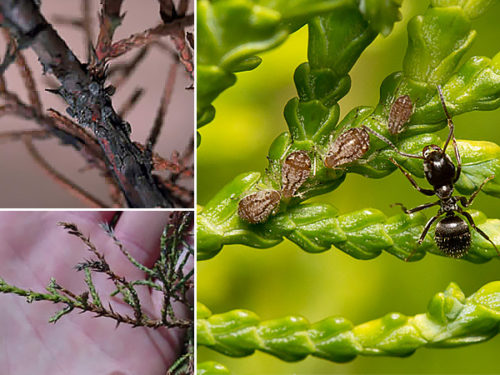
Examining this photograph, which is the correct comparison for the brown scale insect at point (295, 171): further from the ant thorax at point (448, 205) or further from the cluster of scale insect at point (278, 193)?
the ant thorax at point (448, 205)

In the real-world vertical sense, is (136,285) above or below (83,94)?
below

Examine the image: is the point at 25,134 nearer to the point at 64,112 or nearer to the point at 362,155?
the point at 64,112

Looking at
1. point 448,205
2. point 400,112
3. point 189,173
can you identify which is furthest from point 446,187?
point 189,173

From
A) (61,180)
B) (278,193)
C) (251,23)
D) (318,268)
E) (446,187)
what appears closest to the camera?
(251,23)

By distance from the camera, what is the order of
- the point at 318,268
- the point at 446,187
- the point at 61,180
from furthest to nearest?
the point at 318,268, the point at 446,187, the point at 61,180

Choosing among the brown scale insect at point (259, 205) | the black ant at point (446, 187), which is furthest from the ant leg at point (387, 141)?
the brown scale insect at point (259, 205)

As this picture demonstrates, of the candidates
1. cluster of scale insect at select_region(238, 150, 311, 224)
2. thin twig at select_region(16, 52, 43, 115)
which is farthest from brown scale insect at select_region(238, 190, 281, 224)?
thin twig at select_region(16, 52, 43, 115)

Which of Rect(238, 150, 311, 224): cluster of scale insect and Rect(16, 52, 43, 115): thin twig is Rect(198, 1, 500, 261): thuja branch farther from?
Rect(16, 52, 43, 115): thin twig
